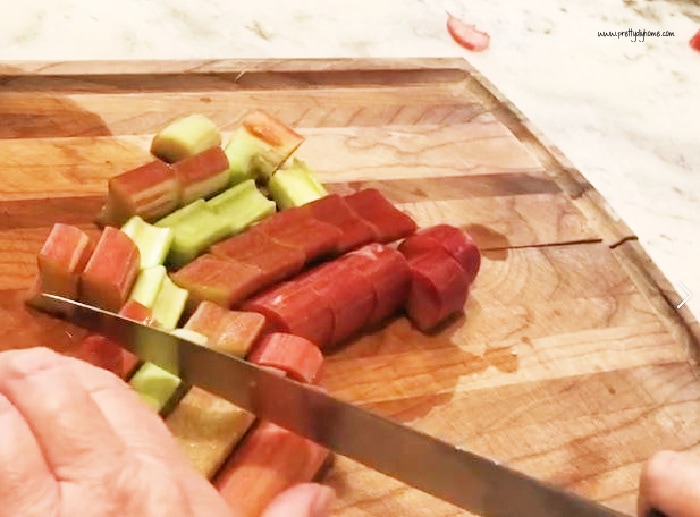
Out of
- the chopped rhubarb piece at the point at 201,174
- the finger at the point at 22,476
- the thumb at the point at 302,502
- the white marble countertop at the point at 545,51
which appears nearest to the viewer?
the finger at the point at 22,476

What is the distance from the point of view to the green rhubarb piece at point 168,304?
1690 millimetres

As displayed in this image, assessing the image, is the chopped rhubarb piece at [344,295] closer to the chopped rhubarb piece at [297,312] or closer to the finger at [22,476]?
the chopped rhubarb piece at [297,312]

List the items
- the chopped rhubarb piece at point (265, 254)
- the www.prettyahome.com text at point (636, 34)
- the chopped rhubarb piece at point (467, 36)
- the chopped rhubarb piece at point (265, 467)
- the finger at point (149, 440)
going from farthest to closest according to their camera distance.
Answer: the www.prettyahome.com text at point (636, 34) → the chopped rhubarb piece at point (467, 36) → the chopped rhubarb piece at point (265, 254) → the chopped rhubarb piece at point (265, 467) → the finger at point (149, 440)

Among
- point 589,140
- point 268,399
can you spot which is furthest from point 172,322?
point 589,140

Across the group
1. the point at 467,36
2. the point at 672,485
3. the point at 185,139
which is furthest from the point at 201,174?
the point at 467,36

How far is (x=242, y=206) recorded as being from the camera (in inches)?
77.4

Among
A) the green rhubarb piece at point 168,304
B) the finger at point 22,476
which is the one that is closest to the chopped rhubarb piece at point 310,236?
the green rhubarb piece at point 168,304

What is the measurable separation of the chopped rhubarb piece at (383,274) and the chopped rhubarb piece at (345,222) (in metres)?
0.02

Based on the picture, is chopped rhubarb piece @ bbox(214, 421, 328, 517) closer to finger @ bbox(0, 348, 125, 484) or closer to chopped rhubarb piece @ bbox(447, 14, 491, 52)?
finger @ bbox(0, 348, 125, 484)

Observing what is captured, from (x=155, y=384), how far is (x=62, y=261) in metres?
A: 0.27

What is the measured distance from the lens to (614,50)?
127 inches

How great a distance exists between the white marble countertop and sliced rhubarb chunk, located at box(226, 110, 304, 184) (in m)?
0.61

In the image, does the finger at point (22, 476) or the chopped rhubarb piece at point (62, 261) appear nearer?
the finger at point (22, 476)

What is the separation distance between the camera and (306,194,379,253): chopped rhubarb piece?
1.91 m
